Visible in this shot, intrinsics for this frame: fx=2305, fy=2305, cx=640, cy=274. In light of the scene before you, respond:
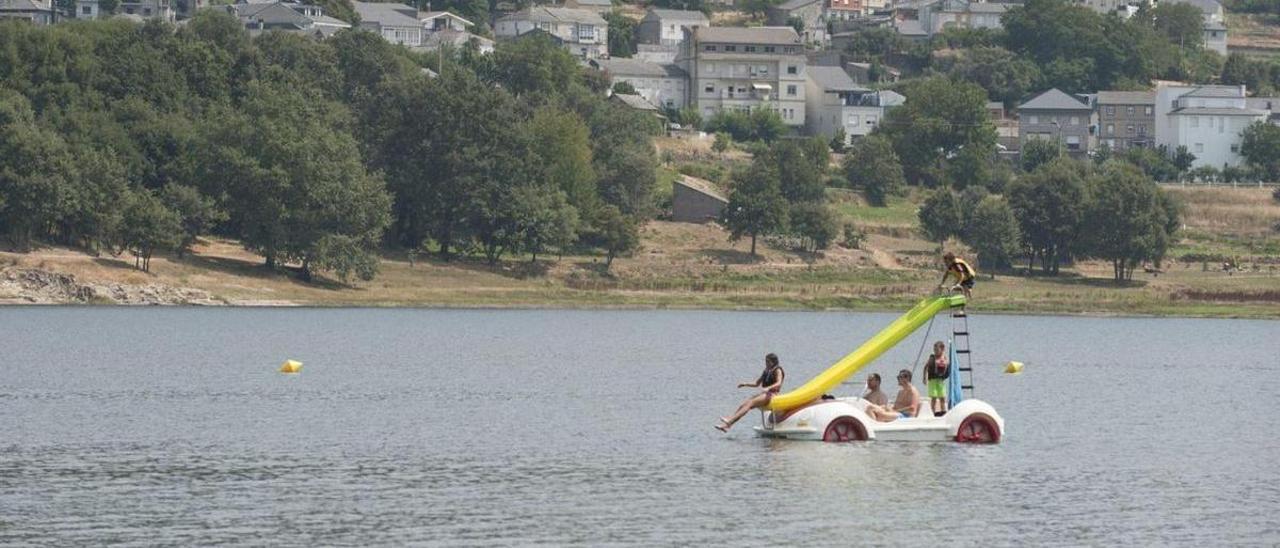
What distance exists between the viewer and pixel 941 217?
506ft

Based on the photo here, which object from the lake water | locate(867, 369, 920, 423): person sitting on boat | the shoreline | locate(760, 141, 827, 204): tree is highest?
locate(760, 141, 827, 204): tree

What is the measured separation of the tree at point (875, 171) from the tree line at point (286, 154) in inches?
723

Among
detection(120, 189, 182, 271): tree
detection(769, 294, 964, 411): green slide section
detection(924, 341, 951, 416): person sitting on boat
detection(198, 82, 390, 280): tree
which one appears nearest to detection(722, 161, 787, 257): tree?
detection(198, 82, 390, 280): tree

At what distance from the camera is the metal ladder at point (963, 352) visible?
60.3 metres

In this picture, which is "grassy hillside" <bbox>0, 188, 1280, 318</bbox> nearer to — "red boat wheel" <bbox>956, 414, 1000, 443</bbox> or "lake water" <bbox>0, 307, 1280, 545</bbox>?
"lake water" <bbox>0, 307, 1280, 545</bbox>

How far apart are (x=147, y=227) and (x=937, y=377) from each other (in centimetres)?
7219

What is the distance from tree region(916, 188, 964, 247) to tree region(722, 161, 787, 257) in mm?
10677

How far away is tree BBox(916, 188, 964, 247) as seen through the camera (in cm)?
15388

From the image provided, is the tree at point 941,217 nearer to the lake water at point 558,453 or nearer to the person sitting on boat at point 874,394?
the lake water at point 558,453

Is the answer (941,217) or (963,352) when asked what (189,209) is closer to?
(941,217)

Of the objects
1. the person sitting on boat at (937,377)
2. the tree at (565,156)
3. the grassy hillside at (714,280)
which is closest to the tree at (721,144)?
the grassy hillside at (714,280)

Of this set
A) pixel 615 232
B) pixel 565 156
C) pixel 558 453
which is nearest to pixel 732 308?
pixel 615 232

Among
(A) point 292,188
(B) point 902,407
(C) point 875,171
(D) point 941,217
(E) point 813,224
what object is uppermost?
(C) point 875,171

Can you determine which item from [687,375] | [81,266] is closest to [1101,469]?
[687,375]
